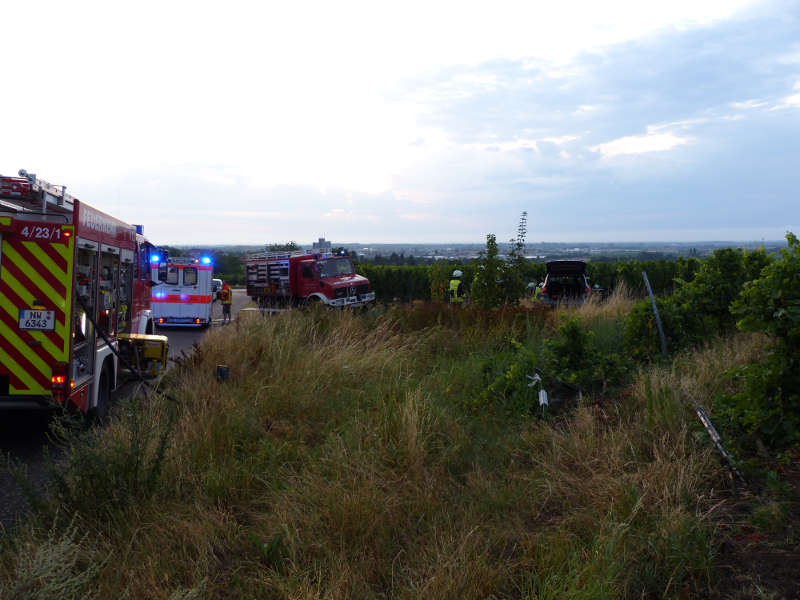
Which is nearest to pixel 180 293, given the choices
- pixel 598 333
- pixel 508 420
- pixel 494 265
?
pixel 494 265

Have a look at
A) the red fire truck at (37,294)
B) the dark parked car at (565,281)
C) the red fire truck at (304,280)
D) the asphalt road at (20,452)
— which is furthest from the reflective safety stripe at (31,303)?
the red fire truck at (304,280)

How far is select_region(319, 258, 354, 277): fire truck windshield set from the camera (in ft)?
72.4

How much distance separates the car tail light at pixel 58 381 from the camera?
20.4ft

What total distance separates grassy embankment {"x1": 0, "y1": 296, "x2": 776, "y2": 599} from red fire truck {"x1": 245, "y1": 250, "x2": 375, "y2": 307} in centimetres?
1479

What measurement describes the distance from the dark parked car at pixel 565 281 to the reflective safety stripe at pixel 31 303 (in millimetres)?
12002

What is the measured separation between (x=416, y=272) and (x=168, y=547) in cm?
2922

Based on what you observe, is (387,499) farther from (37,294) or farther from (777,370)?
(37,294)

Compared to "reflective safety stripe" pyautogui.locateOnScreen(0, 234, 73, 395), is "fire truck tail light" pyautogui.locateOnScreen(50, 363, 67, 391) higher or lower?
lower

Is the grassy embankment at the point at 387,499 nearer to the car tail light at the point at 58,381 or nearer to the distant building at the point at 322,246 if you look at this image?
the car tail light at the point at 58,381

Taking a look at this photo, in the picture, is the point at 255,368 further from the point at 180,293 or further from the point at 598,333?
the point at 180,293

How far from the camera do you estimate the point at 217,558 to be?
372 cm

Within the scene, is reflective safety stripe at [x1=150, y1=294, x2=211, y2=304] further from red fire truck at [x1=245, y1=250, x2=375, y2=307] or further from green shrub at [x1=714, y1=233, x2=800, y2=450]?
green shrub at [x1=714, y1=233, x2=800, y2=450]

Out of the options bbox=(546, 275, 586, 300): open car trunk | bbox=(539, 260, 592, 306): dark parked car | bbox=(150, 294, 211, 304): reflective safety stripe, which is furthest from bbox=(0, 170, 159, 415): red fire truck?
bbox=(150, 294, 211, 304): reflective safety stripe

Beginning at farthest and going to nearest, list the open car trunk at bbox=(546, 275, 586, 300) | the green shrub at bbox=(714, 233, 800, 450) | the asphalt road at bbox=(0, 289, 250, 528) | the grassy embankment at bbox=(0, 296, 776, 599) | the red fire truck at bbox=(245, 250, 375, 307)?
the red fire truck at bbox=(245, 250, 375, 307) → the open car trunk at bbox=(546, 275, 586, 300) → the asphalt road at bbox=(0, 289, 250, 528) → the green shrub at bbox=(714, 233, 800, 450) → the grassy embankment at bbox=(0, 296, 776, 599)
